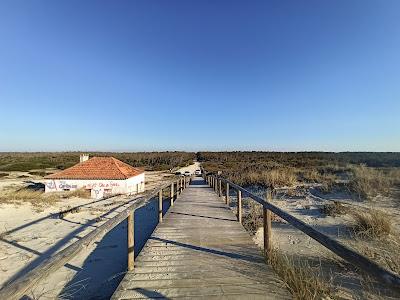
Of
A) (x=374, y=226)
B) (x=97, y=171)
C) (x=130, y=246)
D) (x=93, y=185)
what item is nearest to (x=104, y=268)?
(x=130, y=246)

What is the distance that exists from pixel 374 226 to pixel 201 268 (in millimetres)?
5460

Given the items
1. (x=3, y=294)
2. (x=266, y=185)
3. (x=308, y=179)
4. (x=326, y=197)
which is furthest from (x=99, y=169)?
(x=3, y=294)

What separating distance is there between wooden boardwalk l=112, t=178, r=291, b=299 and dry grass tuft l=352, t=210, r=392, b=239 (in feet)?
10.9

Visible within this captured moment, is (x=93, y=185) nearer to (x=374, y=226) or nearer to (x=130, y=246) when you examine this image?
(x=374, y=226)

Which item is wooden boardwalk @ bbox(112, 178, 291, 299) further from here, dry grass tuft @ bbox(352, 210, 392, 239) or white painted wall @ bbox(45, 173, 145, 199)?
white painted wall @ bbox(45, 173, 145, 199)

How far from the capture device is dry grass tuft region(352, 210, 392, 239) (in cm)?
762

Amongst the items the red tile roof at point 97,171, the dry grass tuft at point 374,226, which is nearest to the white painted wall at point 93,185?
the red tile roof at point 97,171

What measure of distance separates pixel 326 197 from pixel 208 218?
7.82 metres

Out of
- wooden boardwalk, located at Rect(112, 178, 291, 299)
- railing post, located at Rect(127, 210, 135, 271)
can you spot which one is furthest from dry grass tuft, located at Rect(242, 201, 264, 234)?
railing post, located at Rect(127, 210, 135, 271)

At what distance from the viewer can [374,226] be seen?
7.83 meters

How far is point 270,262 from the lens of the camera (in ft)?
15.0

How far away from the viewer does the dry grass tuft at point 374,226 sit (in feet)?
25.0

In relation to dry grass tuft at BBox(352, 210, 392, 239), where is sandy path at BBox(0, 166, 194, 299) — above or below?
below

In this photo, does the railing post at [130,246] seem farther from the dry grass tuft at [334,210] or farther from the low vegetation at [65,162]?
the low vegetation at [65,162]
